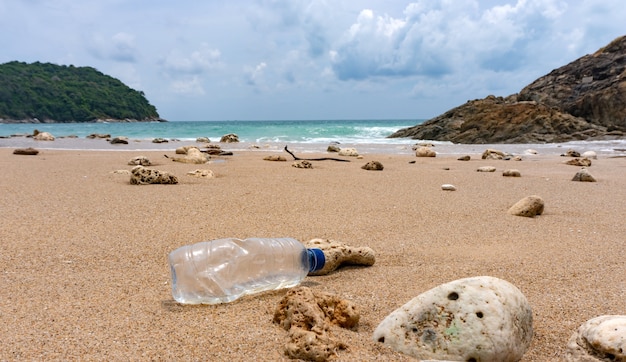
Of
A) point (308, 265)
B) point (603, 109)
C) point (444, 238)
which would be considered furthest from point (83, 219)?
point (603, 109)

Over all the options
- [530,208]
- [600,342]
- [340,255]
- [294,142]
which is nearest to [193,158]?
[530,208]

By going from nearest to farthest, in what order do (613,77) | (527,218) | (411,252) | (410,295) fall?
1. (410,295)
2. (411,252)
3. (527,218)
4. (613,77)

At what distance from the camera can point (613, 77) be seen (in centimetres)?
1975

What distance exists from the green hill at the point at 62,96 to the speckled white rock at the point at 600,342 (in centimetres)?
7442

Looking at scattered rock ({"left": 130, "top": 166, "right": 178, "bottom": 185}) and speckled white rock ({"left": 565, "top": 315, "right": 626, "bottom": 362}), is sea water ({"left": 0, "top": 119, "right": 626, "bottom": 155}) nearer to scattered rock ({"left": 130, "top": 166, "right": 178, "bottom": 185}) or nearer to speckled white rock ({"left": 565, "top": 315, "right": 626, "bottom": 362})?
scattered rock ({"left": 130, "top": 166, "right": 178, "bottom": 185})

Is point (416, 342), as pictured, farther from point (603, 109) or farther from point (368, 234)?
point (603, 109)

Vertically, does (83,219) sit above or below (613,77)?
below

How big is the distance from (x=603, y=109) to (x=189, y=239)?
1975cm

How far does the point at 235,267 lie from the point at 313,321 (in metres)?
0.58

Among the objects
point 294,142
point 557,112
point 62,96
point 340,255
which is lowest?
point 294,142

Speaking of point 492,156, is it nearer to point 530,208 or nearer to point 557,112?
point 530,208

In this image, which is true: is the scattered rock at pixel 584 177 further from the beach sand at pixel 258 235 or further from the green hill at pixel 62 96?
the green hill at pixel 62 96

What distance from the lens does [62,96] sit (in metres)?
69.0

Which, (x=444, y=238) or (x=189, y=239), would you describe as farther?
(x=444, y=238)
